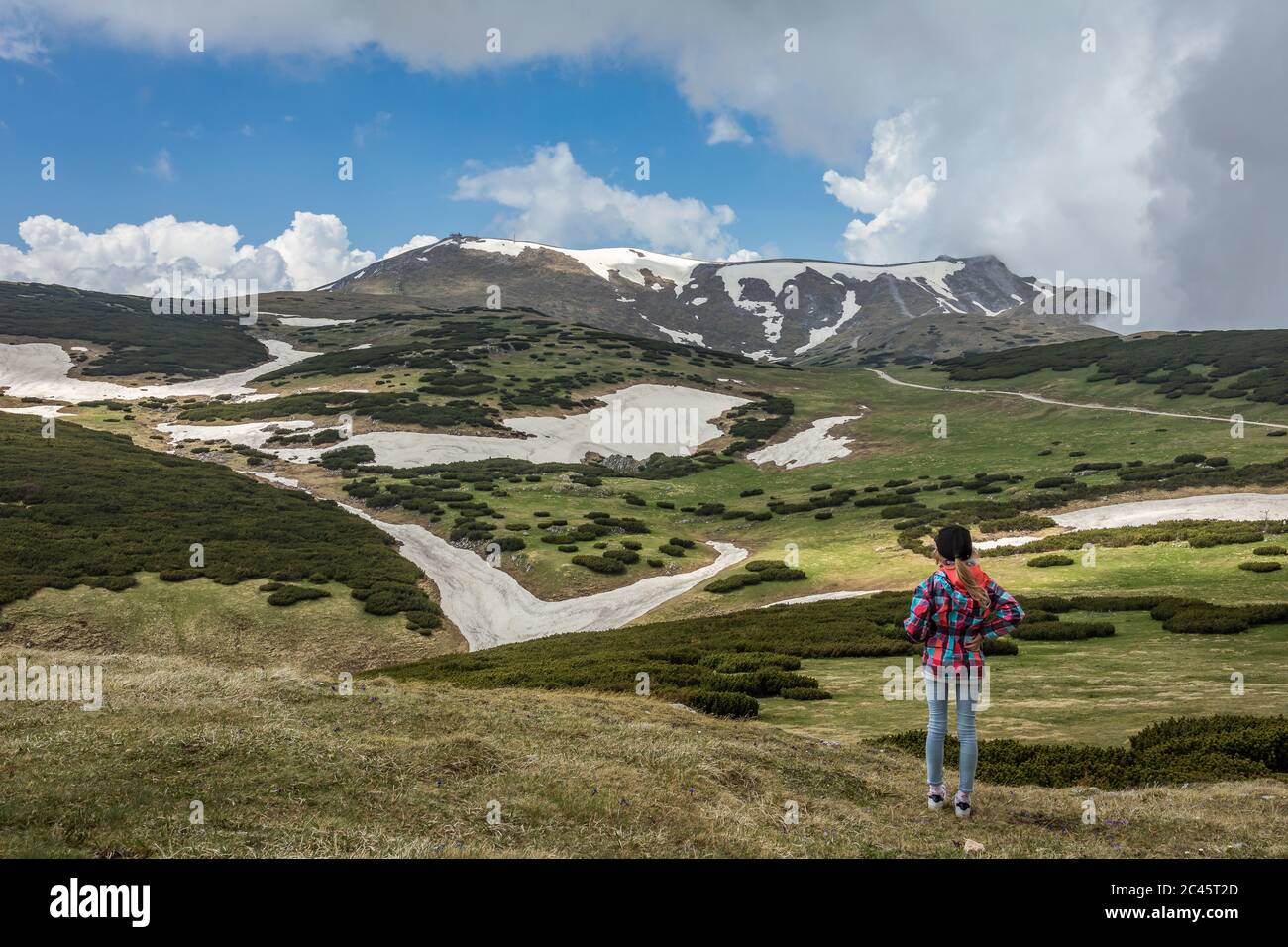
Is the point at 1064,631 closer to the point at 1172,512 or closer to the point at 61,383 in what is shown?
the point at 1172,512

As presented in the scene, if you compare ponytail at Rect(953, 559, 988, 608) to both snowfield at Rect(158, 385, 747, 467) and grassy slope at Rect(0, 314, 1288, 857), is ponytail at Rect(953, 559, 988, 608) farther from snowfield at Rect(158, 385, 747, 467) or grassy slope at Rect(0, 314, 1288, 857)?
snowfield at Rect(158, 385, 747, 467)

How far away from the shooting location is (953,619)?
998 centimetres

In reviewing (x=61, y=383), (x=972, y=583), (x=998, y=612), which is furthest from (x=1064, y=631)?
(x=61, y=383)

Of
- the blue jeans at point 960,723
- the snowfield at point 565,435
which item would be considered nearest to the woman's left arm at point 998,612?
the blue jeans at point 960,723

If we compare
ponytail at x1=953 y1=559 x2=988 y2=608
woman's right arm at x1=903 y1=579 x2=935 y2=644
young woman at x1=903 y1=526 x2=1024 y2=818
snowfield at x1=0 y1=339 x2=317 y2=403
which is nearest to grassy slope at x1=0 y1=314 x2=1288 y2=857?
young woman at x1=903 y1=526 x2=1024 y2=818

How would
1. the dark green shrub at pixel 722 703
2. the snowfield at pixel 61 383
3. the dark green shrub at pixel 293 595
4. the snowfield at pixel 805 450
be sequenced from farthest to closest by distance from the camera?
the snowfield at pixel 61 383 → the snowfield at pixel 805 450 → the dark green shrub at pixel 293 595 → the dark green shrub at pixel 722 703

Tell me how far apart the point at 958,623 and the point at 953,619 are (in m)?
0.08

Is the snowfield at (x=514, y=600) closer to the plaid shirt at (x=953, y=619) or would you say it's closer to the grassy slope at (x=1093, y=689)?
the grassy slope at (x=1093, y=689)

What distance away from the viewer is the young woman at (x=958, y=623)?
9891mm

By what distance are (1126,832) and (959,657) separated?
3189 millimetres

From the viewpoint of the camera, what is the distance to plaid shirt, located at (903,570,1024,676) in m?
9.92
